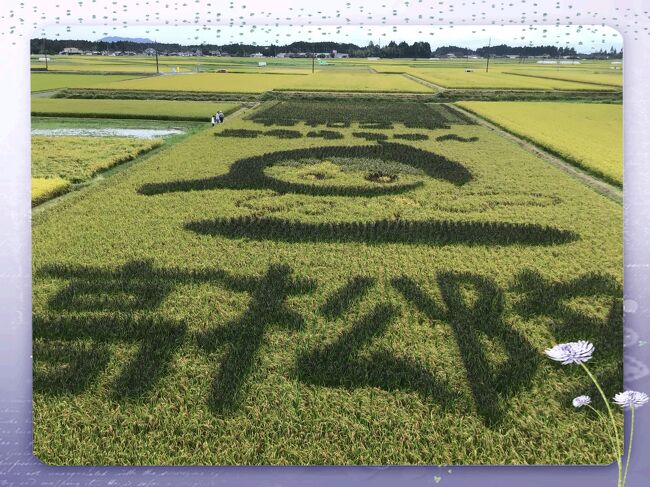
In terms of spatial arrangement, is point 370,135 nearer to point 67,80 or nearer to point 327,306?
point 327,306

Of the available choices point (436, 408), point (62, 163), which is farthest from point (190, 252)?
point (436, 408)

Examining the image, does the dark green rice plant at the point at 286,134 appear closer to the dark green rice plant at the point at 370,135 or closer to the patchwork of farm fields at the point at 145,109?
the patchwork of farm fields at the point at 145,109

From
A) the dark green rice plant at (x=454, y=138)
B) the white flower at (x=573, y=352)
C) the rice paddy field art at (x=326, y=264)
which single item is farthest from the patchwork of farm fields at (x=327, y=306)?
the dark green rice plant at (x=454, y=138)

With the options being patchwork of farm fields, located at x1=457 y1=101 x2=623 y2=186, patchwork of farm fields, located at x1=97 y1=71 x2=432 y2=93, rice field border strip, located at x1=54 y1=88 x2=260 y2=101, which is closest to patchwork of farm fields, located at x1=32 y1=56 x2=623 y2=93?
patchwork of farm fields, located at x1=97 y1=71 x2=432 y2=93

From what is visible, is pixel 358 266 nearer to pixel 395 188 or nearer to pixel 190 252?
pixel 190 252

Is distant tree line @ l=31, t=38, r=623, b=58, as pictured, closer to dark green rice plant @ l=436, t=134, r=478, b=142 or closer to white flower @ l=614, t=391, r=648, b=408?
white flower @ l=614, t=391, r=648, b=408

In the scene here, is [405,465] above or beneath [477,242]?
beneath

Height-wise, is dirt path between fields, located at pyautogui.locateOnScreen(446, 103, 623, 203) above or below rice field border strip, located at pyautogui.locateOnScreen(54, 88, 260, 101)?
below
